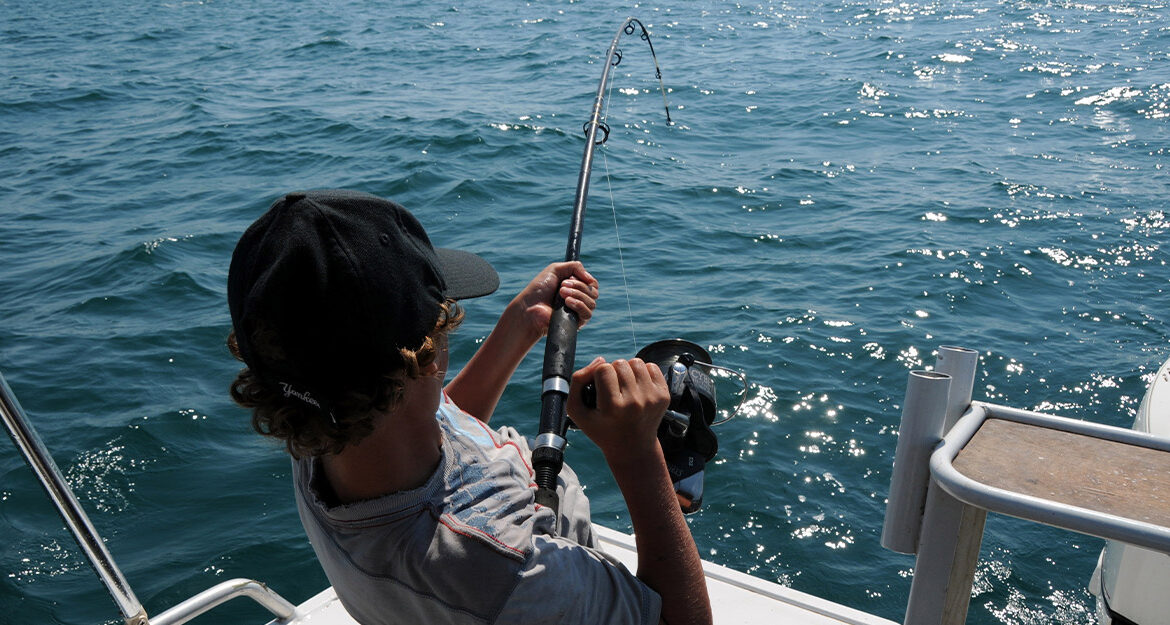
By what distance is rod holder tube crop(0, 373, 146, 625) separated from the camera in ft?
5.30

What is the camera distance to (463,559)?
4.52 ft

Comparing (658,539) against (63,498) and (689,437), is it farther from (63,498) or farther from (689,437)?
(63,498)

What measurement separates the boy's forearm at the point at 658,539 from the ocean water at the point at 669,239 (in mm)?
2500

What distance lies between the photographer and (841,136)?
1016cm

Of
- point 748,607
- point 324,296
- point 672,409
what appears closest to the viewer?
point 324,296

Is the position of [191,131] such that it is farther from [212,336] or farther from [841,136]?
[841,136]

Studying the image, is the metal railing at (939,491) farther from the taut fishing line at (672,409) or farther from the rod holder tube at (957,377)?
the taut fishing line at (672,409)

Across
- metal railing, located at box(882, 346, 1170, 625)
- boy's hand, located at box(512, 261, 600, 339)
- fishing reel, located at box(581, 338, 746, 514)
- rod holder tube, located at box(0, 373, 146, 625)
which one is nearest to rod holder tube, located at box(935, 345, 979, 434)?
metal railing, located at box(882, 346, 1170, 625)

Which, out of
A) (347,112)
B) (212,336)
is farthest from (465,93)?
(212,336)

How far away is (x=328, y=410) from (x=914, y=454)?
0.93 metres

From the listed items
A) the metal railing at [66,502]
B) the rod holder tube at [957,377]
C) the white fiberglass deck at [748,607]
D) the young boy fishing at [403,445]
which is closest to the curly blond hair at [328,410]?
the young boy fishing at [403,445]

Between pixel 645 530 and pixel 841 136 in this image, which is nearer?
pixel 645 530

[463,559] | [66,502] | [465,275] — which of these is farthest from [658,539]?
[66,502]

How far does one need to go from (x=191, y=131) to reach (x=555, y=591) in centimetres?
1046
